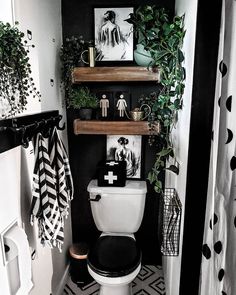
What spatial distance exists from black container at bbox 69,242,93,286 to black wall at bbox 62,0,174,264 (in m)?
0.22

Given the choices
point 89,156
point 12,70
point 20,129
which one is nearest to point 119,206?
point 89,156

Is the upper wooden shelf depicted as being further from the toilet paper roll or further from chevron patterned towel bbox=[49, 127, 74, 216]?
the toilet paper roll

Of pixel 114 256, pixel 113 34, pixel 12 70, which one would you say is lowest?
pixel 114 256

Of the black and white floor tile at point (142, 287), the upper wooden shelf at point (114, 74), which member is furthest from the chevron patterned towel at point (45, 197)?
the black and white floor tile at point (142, 287)

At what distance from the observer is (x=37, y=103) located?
4.16ft

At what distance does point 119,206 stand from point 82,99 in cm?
83

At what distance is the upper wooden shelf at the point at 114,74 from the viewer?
1.52 meters

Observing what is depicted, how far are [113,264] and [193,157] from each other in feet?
2.85

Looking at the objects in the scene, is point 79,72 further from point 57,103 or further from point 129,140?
point 129,140

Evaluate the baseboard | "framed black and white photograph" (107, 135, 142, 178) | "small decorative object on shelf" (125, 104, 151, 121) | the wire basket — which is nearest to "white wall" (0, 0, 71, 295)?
the baseboard

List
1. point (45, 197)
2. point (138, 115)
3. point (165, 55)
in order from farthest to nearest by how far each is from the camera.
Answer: point (138, 115), point (165, 55), point (45, 197)

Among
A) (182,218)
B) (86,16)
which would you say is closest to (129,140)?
(182,218)

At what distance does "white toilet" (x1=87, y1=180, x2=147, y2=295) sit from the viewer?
58.8 inches

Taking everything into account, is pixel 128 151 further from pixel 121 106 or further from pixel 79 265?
pixel 79 265
